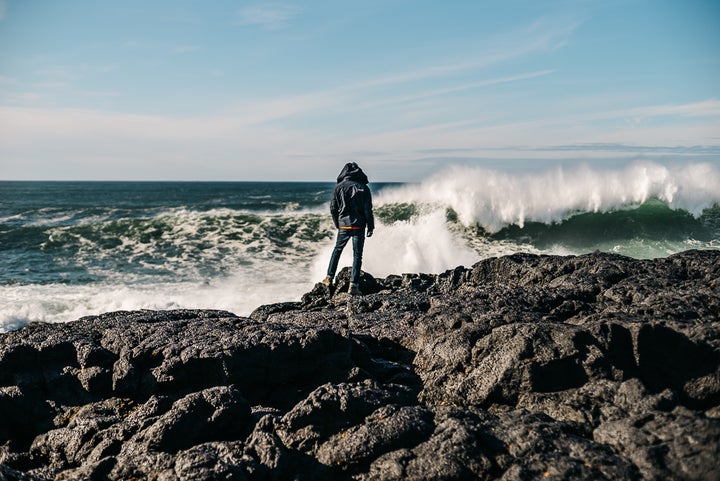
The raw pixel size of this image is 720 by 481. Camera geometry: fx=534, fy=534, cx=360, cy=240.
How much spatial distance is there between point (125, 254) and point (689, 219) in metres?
20.4

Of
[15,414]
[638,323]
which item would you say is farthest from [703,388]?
[15,414]

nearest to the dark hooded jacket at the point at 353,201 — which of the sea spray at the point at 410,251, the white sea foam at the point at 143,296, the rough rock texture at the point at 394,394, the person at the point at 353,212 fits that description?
the person at the point at 353,212

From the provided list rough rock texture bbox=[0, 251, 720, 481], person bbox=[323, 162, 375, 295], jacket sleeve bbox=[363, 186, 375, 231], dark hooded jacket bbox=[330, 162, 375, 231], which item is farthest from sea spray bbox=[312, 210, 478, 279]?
rough rock texture bbox=[0, 251, 720, 481]

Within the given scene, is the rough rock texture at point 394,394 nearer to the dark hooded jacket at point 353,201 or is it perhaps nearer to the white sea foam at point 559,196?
the dark hooded jacket at point 353,201

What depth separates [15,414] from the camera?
4082 millimetres

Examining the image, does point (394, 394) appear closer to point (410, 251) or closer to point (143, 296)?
point (143, 296)

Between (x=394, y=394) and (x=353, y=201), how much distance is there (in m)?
4.49

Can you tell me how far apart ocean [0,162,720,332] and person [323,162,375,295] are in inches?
142

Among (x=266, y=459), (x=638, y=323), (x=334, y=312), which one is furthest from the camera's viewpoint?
(x=334, y=312)

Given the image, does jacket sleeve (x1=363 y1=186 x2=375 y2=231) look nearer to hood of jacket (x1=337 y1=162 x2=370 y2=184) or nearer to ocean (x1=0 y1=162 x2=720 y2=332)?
hood of jacket (x1=337 y1=162 x2=370 y2=184)

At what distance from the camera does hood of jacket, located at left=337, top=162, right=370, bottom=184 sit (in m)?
8.05

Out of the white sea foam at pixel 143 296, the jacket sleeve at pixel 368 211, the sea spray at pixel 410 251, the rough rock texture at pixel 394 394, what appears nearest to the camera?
the rough rock texture at pixel 394 394

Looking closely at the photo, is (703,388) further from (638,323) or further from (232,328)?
(232,328)

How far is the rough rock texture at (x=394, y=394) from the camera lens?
9.60 ft
